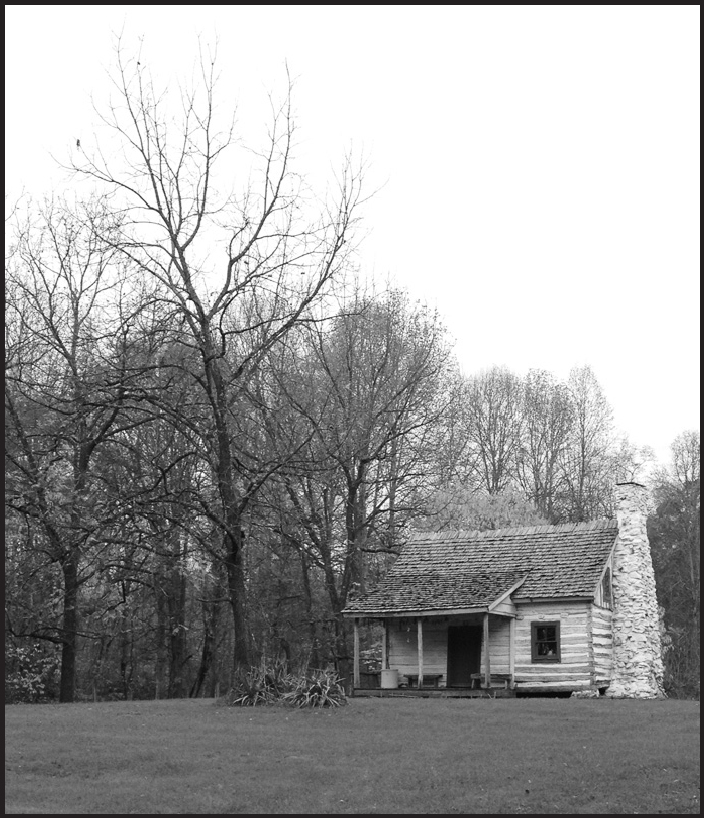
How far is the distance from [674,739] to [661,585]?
94.3 ft

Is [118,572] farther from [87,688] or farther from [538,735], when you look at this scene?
[538,735]

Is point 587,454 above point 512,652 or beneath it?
above

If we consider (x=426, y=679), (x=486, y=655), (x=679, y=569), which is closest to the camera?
(x=486, y=655)

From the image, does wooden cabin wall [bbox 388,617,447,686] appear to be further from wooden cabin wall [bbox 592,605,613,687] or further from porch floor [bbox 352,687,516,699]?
wooden cabin wall [bbox 592,605,613,687]

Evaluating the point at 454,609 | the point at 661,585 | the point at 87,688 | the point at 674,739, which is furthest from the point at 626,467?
the point at 674,739

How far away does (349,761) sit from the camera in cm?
1405

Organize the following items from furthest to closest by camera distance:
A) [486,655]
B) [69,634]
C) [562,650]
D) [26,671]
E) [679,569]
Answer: [679,569], [26,671], [69,634], [562,650], [486,655]

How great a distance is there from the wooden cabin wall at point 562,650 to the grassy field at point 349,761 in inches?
219

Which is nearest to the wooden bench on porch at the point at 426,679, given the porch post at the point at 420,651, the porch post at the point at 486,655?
the porch post at the point at 420,651

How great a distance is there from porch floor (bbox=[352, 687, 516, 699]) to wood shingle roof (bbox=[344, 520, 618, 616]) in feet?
6.99

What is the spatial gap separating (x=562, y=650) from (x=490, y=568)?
3.13 meters

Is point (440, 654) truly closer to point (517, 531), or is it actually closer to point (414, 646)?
point (414, 646)

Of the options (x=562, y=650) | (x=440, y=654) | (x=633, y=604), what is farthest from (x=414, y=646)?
(x=633, y=604)

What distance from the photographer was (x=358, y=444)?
28.1 m
